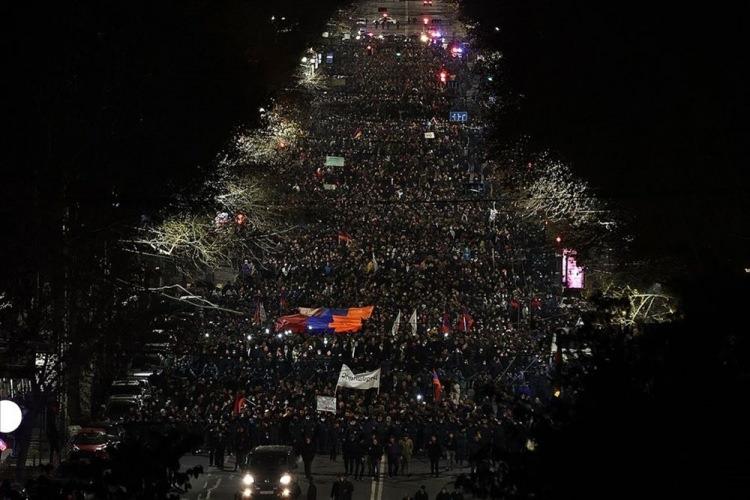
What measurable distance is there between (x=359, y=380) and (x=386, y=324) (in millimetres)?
5430

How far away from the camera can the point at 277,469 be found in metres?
22.4

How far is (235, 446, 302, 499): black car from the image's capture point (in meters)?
22.0

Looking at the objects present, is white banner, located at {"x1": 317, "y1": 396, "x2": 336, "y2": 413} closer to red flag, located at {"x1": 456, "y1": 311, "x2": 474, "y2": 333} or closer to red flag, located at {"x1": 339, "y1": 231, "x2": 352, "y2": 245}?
red flag, located at {"x1": 456, "y1": 311, "x2": 474, "y2": 333}

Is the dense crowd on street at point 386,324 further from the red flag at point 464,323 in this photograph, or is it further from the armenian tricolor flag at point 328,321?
the armenian tricolor flag at point 328,321

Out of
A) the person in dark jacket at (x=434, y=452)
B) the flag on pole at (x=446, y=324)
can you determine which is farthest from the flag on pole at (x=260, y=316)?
the person in dark jacket at (x=434, y=452)

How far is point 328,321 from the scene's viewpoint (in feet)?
117

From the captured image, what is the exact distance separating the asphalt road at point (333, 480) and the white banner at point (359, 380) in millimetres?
1849

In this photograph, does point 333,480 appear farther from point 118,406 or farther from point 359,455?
point 118,406

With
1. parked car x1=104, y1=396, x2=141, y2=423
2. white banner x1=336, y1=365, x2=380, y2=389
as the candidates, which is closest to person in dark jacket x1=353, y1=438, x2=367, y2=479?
white banner x1=336, y1=365, x2=380, y2=389

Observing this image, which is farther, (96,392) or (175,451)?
(96,392)

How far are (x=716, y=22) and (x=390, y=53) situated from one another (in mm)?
63126

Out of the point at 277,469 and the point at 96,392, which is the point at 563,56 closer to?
the point at 277,469

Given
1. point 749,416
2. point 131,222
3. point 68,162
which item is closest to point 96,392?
point 131,222

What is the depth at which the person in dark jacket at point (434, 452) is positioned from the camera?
2631 centimetres
